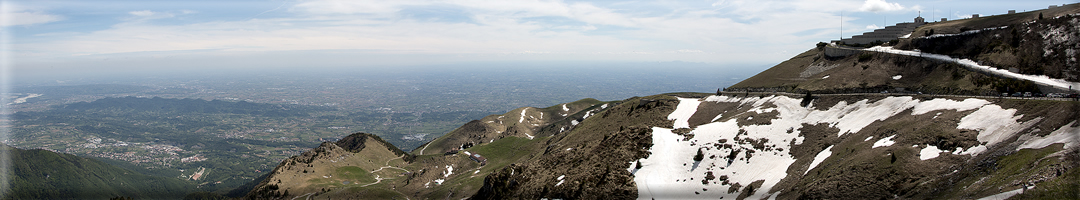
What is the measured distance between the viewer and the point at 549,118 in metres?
137

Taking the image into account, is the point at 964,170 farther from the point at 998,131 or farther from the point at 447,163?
the point at 447,163

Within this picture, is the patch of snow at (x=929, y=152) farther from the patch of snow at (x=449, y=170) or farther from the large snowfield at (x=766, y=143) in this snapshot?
the patch of snow at (x=449, y=170)

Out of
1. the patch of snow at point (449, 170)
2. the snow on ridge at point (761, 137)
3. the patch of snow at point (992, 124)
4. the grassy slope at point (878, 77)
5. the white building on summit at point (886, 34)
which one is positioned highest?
the white building on summit at point (886, 34)

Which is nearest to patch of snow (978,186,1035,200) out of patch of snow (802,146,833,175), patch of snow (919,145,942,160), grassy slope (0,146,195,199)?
patch of snow (919,145,942,160)

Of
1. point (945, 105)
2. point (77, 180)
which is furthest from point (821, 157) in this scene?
point (77, 180)

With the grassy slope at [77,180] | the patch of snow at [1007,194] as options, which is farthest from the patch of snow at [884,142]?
the grassy slope at [77,180]

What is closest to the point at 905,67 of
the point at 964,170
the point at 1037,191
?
the point at 964,170

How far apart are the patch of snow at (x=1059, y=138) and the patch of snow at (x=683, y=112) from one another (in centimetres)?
2827

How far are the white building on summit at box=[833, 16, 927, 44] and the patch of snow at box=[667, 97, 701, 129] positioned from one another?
33942mm

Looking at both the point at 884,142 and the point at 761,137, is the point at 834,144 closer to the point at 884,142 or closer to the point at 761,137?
the point at 884,142

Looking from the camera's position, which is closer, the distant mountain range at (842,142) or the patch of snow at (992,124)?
the distant mountain range at (842,142)

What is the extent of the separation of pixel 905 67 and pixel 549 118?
96099 mm

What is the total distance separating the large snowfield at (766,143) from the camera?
2644 centimetres

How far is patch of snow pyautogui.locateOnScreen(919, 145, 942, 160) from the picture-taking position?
23.7 metres
